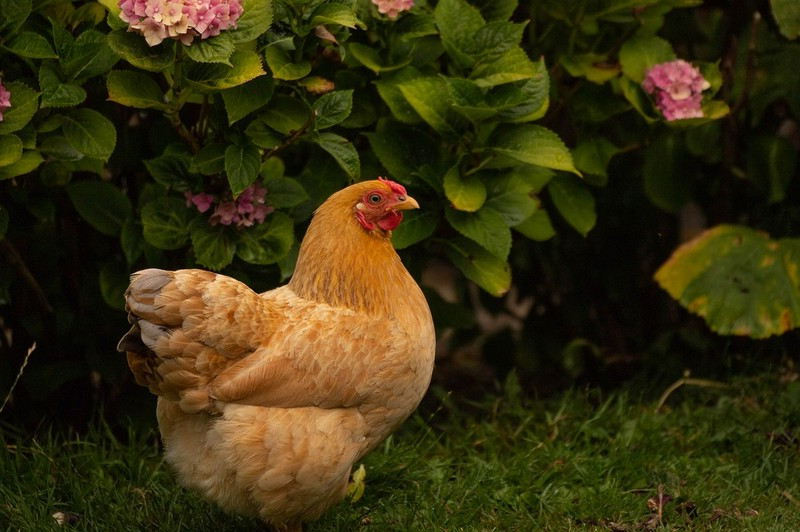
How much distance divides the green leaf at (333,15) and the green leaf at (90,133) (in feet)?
2.40

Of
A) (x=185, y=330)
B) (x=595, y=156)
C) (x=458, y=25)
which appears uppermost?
(x=458, y=25)

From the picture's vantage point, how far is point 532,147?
3926 mm

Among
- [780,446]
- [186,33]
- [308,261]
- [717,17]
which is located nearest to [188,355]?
[308,261]

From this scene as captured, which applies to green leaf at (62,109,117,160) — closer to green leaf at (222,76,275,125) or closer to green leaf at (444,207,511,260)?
green leaf at (222,76,275,125)

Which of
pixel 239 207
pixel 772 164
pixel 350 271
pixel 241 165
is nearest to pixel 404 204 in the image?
pixel 350 271

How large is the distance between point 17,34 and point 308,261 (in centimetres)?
116

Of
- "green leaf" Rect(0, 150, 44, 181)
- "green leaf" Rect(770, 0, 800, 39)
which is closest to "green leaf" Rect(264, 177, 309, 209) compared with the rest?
"green leaf" Rect(0, 150, 44, 181)

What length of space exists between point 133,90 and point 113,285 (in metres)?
0.83

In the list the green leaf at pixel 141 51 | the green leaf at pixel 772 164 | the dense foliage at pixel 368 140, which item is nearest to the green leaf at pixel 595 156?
the dense foliage at pixel 368 140

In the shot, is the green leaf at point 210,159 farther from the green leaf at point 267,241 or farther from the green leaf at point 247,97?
the green leaf at point 267,241

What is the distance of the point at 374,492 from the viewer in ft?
12.9

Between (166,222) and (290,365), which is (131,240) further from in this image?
(290,365)

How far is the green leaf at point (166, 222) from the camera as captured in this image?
3848 millimetres

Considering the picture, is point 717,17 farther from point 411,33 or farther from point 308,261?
point 308,261
